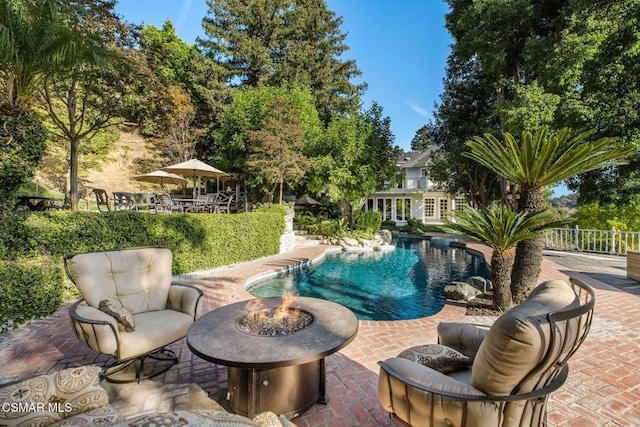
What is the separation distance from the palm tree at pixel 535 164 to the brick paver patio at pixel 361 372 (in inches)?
46.4

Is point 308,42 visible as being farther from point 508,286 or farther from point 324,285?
point 508,286

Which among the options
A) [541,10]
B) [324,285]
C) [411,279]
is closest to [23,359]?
[324,285]

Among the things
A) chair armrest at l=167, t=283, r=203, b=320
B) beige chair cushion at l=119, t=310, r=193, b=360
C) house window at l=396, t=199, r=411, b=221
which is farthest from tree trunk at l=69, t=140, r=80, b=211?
house window at l=396, t=199, r=411, b=221

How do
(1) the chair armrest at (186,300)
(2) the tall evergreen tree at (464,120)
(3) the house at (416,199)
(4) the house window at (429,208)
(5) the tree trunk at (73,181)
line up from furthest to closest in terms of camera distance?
(4) the house window at (429,208), (3) the house at (416,199), (2) the tall evergreen tree at (464,120), (5) the tree trunk at (73,181), (1) the chair armrest at (186,300)

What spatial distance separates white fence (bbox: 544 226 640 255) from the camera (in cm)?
1025

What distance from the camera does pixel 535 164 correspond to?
4559 millimetres

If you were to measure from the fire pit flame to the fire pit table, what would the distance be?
0.07ft

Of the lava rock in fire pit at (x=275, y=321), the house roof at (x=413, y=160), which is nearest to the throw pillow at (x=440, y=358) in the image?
the lava rock in fire pit at (x=275, y=321)

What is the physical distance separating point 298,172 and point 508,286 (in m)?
11.3

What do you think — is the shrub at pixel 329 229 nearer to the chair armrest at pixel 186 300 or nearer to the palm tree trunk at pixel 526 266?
the palm tree trunk at pixel 526 266

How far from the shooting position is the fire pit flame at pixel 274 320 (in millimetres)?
2734

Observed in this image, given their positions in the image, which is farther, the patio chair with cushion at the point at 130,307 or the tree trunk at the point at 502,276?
the tree trunk at the point at 502,276

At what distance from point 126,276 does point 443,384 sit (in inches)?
145

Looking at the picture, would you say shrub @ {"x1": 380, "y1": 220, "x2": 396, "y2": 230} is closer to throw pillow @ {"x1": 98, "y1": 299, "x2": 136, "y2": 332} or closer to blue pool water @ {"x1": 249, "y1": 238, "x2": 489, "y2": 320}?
blue pool water @ {"x1": 249, "y1": 238, "x2": 489, "y2": 320}
